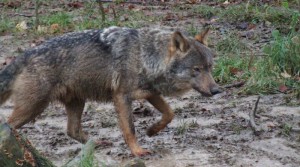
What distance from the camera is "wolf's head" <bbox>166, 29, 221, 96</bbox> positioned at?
679 centimetres

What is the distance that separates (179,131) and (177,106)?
114 centimetres

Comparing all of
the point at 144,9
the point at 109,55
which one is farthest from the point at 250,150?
the point at 144,9

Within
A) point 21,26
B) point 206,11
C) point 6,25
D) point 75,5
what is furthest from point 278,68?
point 75,5

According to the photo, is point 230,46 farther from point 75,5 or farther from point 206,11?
point 75,5

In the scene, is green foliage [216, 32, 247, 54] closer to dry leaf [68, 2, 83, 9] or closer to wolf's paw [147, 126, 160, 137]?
wolf's paw [147, 126, 160, 137]

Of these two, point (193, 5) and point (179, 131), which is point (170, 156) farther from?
point (193, 5)

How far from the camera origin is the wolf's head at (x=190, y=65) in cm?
679

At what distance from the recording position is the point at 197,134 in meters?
7.20

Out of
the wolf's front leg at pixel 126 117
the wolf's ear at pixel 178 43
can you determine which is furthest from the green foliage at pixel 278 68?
the wolf's front leg at pixel 126 117

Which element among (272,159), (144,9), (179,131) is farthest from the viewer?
(144,9)

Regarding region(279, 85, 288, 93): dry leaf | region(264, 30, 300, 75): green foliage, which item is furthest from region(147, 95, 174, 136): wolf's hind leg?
region(264, 30, 300, 75): green foliage

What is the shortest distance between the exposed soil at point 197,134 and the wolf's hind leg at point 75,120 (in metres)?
0.10

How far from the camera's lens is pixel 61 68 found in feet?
22.7

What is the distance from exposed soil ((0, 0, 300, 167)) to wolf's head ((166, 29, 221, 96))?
608mm
